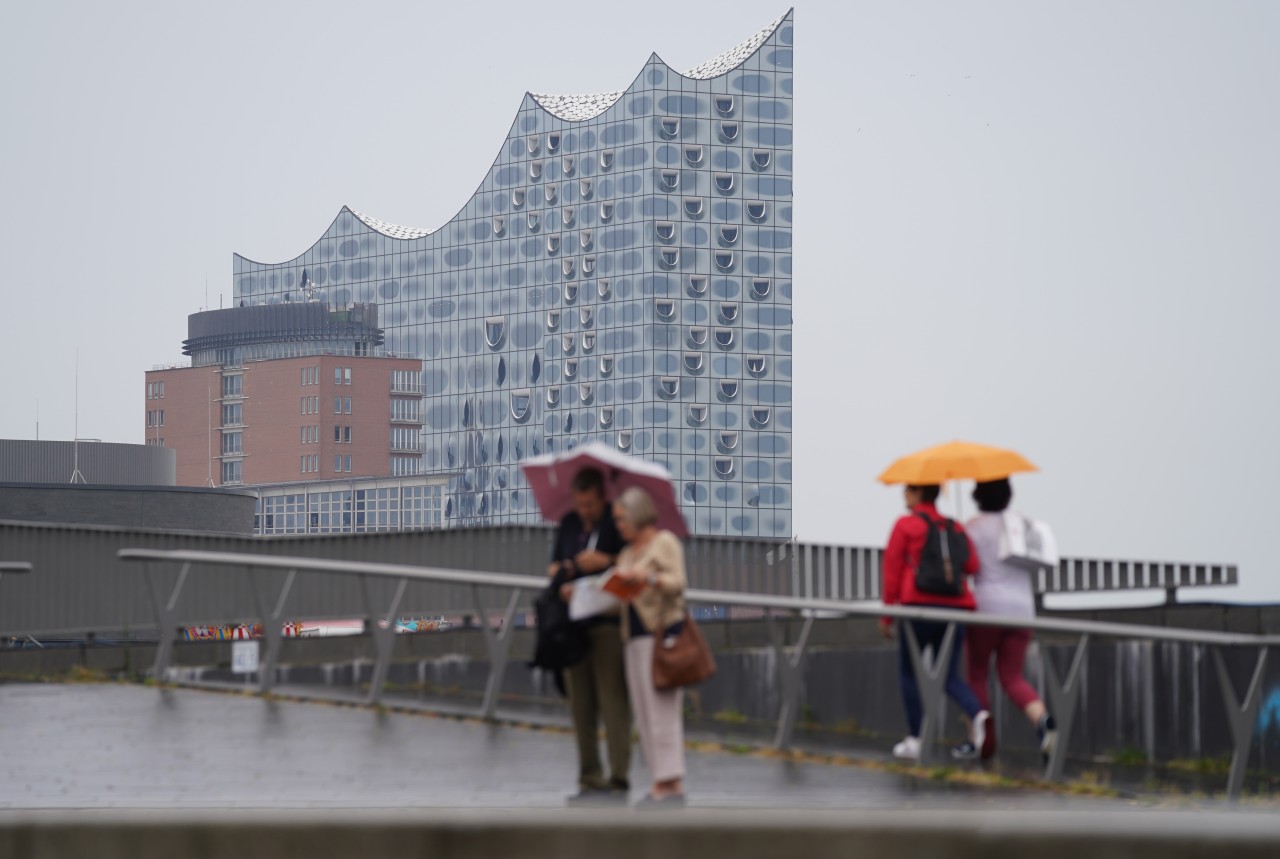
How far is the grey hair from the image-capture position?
35.1 feet

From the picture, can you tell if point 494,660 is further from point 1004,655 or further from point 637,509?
point 637,509

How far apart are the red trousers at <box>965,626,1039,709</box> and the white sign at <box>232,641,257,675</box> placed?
5832mm

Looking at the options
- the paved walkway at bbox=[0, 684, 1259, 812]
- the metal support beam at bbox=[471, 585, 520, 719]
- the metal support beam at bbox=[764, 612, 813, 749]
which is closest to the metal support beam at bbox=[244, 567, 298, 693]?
the paved walkway at bbox=[0, 684, 1259, 812]

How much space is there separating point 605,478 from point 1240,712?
4.52 meters

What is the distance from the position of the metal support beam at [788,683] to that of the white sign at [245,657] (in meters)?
4.44

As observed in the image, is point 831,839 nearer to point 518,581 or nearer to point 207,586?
point 518,581

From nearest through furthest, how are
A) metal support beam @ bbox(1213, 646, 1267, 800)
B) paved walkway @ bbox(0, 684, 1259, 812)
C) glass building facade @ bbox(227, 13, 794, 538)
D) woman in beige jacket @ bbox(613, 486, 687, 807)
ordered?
woman in beige jacket @ bbox(613, 486, 687, 807)
paved walkway @ bbox(0, 684, 1259, 812)
metal support beam @ bbox(1213, 646, 1267, 800)
glass building facade @ bbox(227, 13, 794, 538)

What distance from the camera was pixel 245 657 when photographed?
55.3ft

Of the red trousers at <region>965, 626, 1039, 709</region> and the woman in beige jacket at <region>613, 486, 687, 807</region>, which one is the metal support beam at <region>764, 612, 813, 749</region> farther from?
the woman in beige jacket at <region>613, 486, 687, 807</region>

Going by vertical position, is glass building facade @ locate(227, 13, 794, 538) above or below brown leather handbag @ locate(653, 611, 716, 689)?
above

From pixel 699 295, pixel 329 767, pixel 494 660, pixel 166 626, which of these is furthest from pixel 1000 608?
pixel 699 295

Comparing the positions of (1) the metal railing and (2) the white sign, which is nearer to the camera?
(1) the metal railing

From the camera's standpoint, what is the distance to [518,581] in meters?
14.6

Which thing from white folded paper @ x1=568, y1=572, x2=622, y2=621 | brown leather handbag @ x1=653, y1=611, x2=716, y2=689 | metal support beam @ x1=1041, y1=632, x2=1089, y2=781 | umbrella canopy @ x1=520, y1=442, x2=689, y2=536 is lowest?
metal support beam @ x1=1041, y1=632, x2=1089, y2=781
